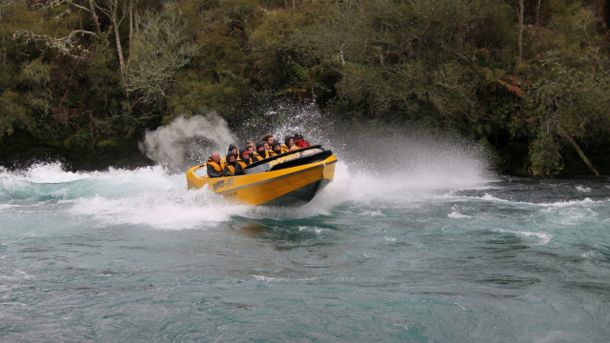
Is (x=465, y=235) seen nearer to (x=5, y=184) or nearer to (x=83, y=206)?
(x=83, y=206)

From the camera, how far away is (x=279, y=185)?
1778 centimetres

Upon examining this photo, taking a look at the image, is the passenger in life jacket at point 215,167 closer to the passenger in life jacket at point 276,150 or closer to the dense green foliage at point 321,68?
the passenger in life jacket at point 276,150

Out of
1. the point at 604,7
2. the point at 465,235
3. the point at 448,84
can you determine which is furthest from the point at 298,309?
the point at 604,7

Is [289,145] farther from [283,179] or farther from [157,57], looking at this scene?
[157,57]

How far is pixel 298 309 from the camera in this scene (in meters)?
10.6

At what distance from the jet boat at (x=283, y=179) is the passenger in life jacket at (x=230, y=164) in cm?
30

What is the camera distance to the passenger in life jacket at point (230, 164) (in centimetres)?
1872

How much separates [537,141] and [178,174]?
1479 cm

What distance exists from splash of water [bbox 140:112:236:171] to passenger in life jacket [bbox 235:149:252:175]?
13.9 metres

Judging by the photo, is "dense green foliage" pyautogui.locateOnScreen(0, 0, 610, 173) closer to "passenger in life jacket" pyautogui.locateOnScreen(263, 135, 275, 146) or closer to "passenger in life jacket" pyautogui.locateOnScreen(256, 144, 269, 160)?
"passenger in life jacket" pyautogui.locateOnScreen(263, 135, 275, 146)

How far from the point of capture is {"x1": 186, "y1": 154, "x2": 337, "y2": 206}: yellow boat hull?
17562 millimetres

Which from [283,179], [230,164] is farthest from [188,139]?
[283,179]

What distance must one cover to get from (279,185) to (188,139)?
1632cm

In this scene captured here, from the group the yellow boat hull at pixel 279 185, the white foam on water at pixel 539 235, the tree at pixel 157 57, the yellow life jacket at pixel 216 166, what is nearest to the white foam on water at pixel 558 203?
the white foam on water at pixel 539 235
